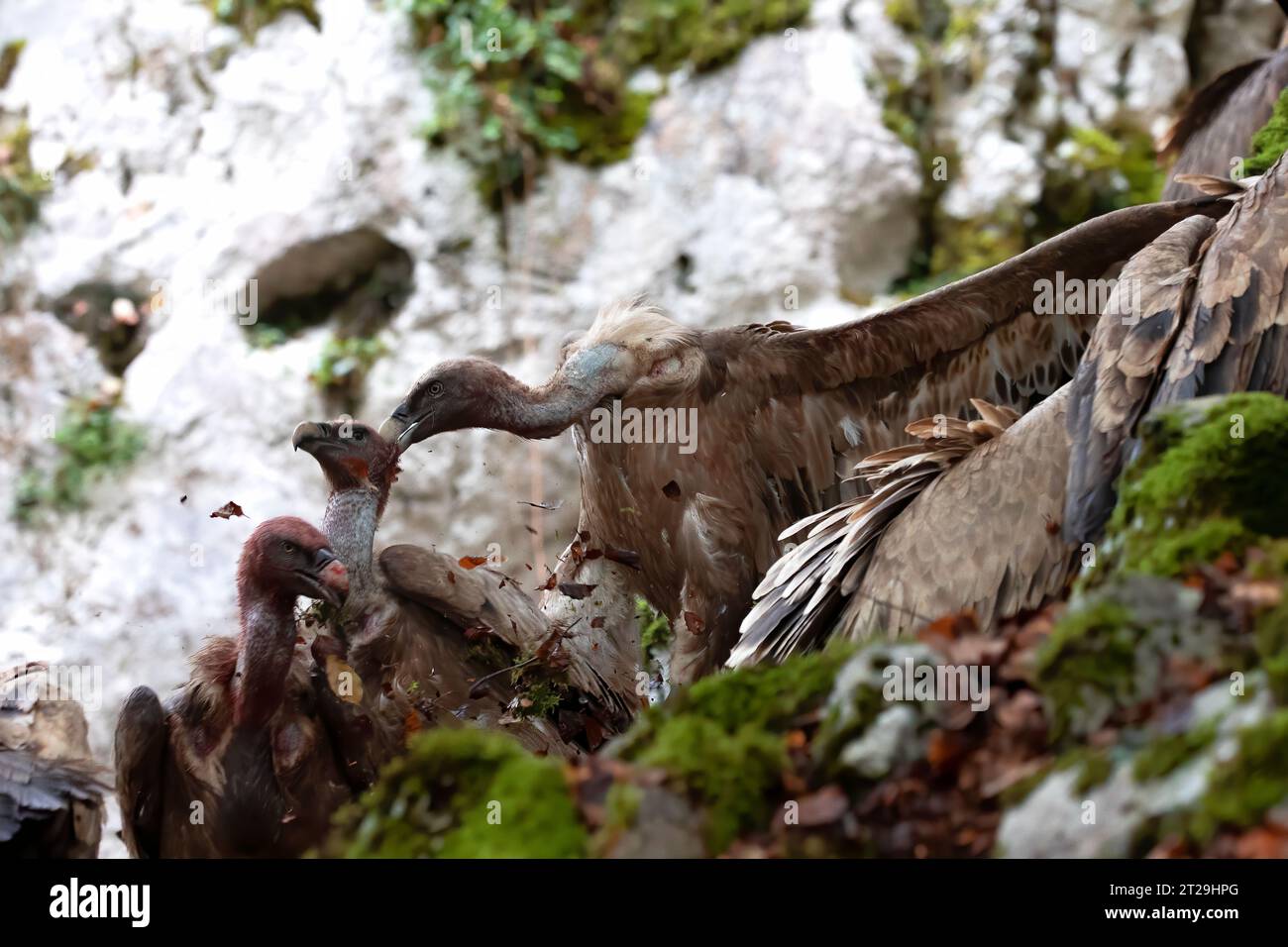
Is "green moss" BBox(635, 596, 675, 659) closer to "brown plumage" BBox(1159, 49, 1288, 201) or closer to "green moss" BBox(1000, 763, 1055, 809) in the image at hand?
"brown plumage" BBox(1159, 49, 1288, 201)

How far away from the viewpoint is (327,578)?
4414mm

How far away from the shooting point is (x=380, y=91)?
10898mm

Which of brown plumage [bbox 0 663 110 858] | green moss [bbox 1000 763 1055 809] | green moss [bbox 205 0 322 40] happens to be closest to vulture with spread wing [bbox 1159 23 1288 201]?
green moss [bbox 1000 763 1055 809]

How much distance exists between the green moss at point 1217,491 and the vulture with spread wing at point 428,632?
2148 mm

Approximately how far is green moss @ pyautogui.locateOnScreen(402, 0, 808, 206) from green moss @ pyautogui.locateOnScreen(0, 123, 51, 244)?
2.97m

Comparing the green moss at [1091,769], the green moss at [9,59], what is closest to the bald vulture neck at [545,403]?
the green moss at [1091,769]

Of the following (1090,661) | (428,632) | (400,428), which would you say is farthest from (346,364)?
(1090,661)

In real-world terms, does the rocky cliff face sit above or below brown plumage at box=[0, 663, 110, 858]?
above

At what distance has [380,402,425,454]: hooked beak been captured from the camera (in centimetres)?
515

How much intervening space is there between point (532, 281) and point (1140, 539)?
7.74 metres

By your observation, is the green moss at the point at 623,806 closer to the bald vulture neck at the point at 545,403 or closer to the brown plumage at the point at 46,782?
the brown plumage at the point at 46,782

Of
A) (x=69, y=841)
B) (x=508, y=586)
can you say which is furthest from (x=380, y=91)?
(x=69, y=841)

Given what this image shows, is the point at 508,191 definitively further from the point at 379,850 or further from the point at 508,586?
the point at 379,850
